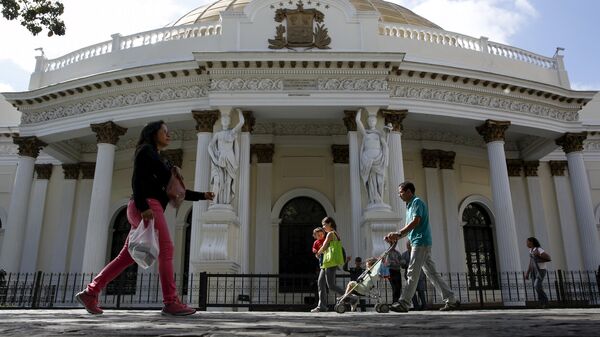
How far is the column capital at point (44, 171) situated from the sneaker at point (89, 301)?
14.9 m

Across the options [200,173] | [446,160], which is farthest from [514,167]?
[200,173]

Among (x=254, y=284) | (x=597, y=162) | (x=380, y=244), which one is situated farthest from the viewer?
(x=597, y=162)

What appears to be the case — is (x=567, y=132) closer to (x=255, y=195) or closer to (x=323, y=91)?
(x=323, y=91)

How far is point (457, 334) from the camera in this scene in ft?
8.75

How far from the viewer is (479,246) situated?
16797 millimetres

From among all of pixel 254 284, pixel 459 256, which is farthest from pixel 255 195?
pixel 459 256

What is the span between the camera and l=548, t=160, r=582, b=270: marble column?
16.8 meters

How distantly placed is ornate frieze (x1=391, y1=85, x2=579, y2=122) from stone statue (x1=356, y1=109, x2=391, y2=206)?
1.47m

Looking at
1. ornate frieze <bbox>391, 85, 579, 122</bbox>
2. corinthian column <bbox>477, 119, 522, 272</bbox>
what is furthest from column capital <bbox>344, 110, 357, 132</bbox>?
corinthian column <bbox>477, 119, 522, 272</bbox>

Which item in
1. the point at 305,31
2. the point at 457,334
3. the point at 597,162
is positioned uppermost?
the point at 305,31

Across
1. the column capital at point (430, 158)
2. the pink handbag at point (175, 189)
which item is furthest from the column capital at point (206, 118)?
the pink handbag at point (175, 189)

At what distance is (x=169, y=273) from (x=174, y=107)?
9991mm

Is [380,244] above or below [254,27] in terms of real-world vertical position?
below

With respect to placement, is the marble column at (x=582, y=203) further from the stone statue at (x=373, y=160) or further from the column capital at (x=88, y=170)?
the column capital at (x=88, y=170)
